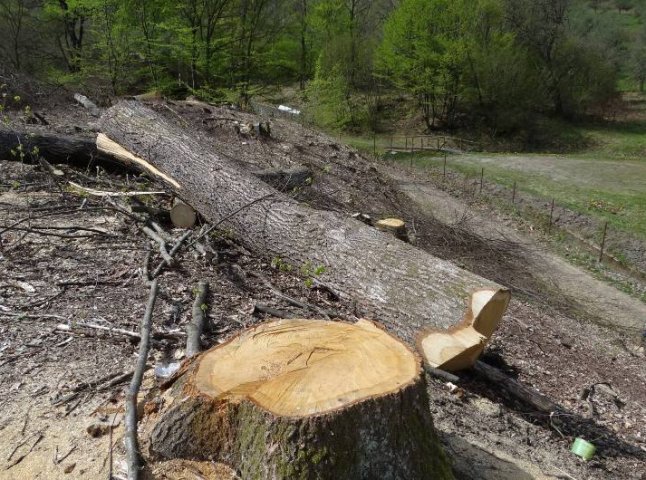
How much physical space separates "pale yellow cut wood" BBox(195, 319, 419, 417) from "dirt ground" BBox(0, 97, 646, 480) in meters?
0.45

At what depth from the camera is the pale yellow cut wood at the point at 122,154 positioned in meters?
7.35

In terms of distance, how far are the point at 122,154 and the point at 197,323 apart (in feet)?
16.0

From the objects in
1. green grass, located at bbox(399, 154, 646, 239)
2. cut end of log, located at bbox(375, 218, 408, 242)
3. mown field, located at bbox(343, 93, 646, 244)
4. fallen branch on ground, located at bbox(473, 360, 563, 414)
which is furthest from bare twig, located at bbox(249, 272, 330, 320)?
green grass, located at bbox(399, 154, 646, 239)

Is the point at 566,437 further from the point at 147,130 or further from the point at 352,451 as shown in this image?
the point at 147,130

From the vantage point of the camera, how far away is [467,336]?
4.37 metres

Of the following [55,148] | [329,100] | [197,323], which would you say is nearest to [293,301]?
[197,323]

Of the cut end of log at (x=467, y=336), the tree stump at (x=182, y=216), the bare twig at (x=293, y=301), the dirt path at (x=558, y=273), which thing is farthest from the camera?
the dirt path at (x=558, y=273)

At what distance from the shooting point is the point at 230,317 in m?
4.51

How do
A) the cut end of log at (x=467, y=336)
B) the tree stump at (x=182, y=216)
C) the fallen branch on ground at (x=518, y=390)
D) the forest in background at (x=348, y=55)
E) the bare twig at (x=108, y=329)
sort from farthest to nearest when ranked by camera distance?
the forest in background at (x=348, y=55), the tree stump at (x=182, y=216), the fallen branch on ground at (x=518, y=390), the cut end of log at (x=467, y=336), the bare twig at (x=108, y=329)

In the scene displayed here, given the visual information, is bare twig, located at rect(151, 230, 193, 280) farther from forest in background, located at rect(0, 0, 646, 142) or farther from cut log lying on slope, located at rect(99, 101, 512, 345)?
forest in background, located at rect(0, 0, 646, 142)

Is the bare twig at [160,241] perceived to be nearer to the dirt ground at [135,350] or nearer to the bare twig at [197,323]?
the dirt ground at [135,350]

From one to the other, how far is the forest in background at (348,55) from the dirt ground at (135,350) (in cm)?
1181

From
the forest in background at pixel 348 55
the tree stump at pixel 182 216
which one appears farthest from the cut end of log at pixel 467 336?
the forest in background at pixel 348 55

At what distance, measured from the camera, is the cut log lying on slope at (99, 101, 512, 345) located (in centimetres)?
463
